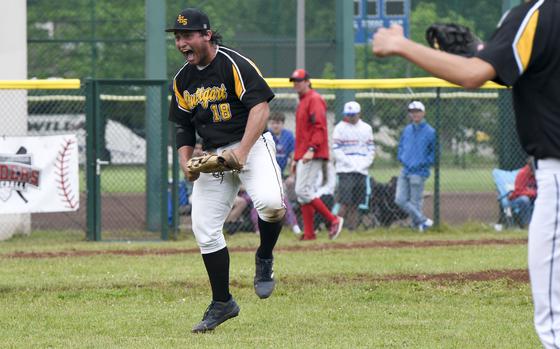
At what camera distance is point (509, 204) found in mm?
14875

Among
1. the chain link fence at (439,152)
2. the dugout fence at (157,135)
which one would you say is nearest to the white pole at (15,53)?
the dugout fence at (157,135)

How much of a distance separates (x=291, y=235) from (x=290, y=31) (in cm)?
617

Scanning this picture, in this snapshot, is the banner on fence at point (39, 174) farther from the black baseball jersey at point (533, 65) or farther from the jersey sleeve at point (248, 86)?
the black baseball jersey at point (533, 65)

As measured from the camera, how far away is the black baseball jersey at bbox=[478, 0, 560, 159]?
449 centimetres

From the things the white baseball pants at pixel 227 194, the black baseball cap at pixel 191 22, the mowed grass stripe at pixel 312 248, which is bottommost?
the mowed grass stripe at pixel 312 248

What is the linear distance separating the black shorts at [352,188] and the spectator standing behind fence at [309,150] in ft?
3.50

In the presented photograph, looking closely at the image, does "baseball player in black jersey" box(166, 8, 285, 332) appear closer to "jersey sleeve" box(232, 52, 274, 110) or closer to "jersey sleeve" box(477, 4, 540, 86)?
"jersey sleeve" box(232, 52, 274, 110)

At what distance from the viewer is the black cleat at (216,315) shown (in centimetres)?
686

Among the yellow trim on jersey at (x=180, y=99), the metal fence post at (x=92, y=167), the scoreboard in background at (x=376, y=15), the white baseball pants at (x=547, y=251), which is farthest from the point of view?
the scoreboard in background at (x=376, y=15)

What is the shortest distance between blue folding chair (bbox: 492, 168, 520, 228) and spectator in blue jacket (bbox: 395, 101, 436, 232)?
43.4 inches

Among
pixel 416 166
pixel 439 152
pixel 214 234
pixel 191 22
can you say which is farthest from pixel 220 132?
pixel 439 152

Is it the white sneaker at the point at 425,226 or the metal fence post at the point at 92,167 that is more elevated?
the metal fence post at the point at 92,167

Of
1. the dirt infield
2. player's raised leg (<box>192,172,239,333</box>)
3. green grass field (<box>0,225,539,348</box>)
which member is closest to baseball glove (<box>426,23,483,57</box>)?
green grass field (<box>0,225,539,348</box>)

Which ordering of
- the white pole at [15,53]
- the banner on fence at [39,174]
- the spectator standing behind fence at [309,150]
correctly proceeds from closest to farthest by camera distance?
the banner on fence at [39,174], the spectator standing behind fence at [309,150], the white pole at [15,53]
